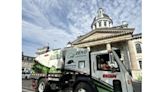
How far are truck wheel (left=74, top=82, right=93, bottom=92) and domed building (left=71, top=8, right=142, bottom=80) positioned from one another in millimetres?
653

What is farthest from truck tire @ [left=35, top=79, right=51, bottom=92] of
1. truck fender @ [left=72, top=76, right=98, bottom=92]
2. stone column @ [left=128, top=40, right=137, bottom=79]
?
stone column @ [left=128, top=40, right=137, bottom=79]

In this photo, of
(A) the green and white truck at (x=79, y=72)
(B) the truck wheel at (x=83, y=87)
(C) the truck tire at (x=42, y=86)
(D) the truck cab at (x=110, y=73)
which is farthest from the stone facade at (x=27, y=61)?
(D) the truck cab at (x=110, y=73)

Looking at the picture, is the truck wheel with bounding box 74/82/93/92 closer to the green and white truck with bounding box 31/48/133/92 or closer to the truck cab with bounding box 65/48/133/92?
the green and white truck with bounding box 31/48/133/92

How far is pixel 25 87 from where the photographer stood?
199 inches

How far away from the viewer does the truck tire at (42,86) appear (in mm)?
4977

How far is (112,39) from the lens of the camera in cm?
568

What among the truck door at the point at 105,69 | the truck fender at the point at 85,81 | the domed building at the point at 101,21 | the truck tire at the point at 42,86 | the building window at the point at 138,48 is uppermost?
the domed building at the point at 101,21

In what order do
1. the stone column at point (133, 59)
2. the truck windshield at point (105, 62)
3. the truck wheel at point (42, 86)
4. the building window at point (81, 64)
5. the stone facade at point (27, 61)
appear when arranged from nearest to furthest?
the truck windshield at point (105, 62) → the building window at point (81, 64) → the stone column at point (133, 59) → the truck wheel at point (42, 86) → the stone facade at point (27, 61)

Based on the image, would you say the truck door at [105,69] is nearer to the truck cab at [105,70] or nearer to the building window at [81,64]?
the truck cab at [105,70]

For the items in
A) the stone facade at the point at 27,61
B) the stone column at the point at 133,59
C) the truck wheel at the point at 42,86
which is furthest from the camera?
the stone facade at the point at 27,61
